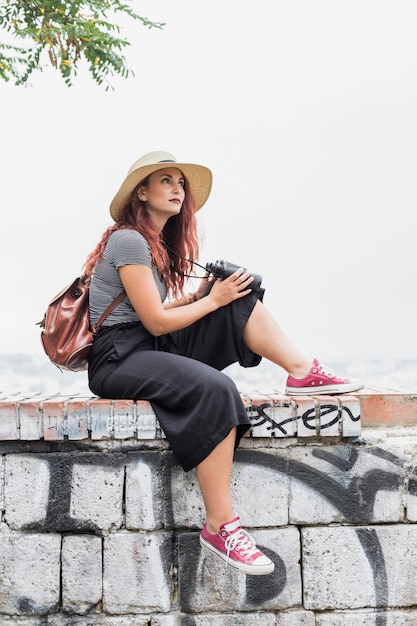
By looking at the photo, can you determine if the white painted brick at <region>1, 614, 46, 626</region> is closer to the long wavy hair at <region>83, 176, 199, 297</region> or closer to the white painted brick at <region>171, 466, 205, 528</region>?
the white painted brick at <region>171, 466, 205, 528</region>

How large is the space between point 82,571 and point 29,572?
29cm

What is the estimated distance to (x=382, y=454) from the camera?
4.04 m

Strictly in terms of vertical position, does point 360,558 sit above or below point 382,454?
below

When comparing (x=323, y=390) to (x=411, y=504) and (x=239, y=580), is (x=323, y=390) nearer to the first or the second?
(x=411, y=504)

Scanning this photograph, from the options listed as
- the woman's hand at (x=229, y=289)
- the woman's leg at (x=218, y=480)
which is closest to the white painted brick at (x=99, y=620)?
the woman's leg at (x=218, y=480)

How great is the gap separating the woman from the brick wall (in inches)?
→ 7.4

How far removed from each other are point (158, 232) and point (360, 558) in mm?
2097

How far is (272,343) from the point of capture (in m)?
4.02

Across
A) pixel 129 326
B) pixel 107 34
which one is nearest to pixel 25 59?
pixel 107 34

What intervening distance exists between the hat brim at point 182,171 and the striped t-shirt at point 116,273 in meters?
0.34

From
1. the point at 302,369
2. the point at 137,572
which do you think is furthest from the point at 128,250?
the point at 137,572

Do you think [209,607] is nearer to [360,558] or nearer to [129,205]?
[360,558]

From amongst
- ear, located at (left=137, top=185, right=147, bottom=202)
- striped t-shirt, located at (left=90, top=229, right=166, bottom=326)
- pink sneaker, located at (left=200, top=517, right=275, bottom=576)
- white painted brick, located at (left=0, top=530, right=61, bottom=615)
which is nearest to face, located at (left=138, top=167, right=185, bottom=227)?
ear, located at (left=137, top=185, right=147, bottom=202)

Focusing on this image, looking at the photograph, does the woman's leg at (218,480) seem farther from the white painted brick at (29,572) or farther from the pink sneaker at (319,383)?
the white painted brick at (29,572)
